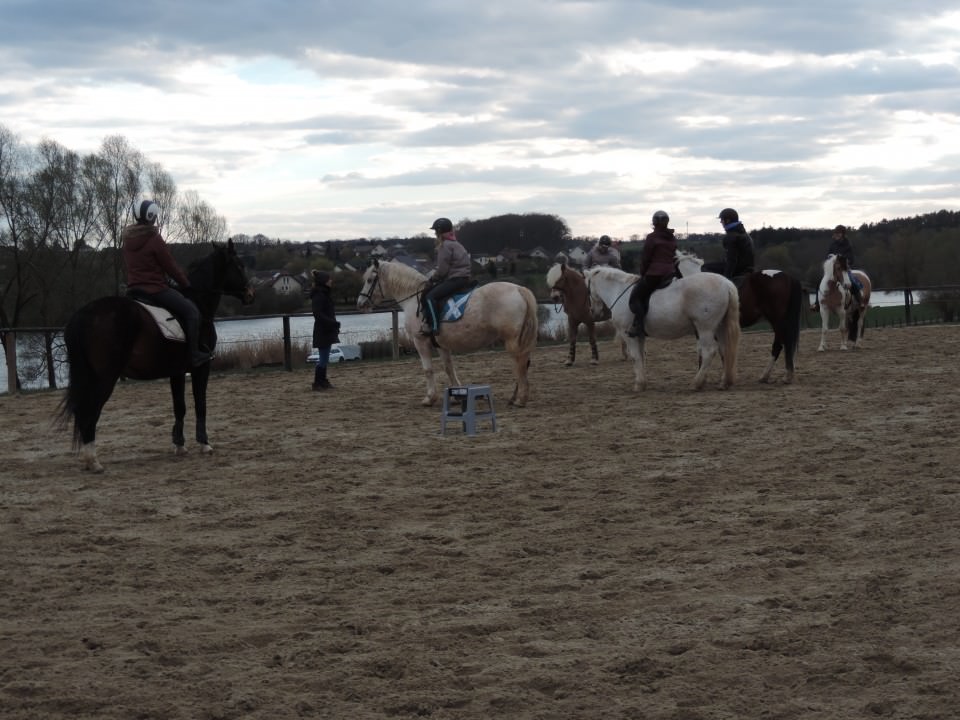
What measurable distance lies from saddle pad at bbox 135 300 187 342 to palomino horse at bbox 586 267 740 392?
607cm

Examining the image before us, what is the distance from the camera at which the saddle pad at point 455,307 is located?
43.0ft

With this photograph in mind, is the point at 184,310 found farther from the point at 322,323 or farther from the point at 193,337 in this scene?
the point at 322,323

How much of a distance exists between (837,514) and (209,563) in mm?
4013

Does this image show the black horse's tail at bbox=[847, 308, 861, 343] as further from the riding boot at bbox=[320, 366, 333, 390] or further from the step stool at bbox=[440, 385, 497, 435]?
the step stool at bbox=[440, 385, 497, 435]

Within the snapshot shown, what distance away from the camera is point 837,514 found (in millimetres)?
7262

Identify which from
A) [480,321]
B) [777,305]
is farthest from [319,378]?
[777,305]

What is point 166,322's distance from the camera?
10.1 meters

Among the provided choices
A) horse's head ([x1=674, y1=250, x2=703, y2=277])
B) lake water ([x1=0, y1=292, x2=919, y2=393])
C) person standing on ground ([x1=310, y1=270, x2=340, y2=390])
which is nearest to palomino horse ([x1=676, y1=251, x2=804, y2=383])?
horse's head ([x1=674, y1=250, x2=703, y2=277])

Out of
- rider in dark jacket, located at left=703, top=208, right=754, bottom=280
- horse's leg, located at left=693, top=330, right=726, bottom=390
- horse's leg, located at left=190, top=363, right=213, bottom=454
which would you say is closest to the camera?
horse's leg, located at left=190, top=363, right=213, bottom=454

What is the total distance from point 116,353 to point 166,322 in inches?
23.7

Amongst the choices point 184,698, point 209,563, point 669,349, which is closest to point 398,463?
point 209,563

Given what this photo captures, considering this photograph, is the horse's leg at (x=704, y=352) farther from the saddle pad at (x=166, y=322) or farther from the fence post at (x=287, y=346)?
the fence post at (x=287, y=346)

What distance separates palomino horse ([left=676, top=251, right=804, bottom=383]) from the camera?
14297mm

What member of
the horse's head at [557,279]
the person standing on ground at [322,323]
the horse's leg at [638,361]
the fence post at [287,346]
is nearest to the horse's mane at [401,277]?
the person standing on ground at [322,323]
